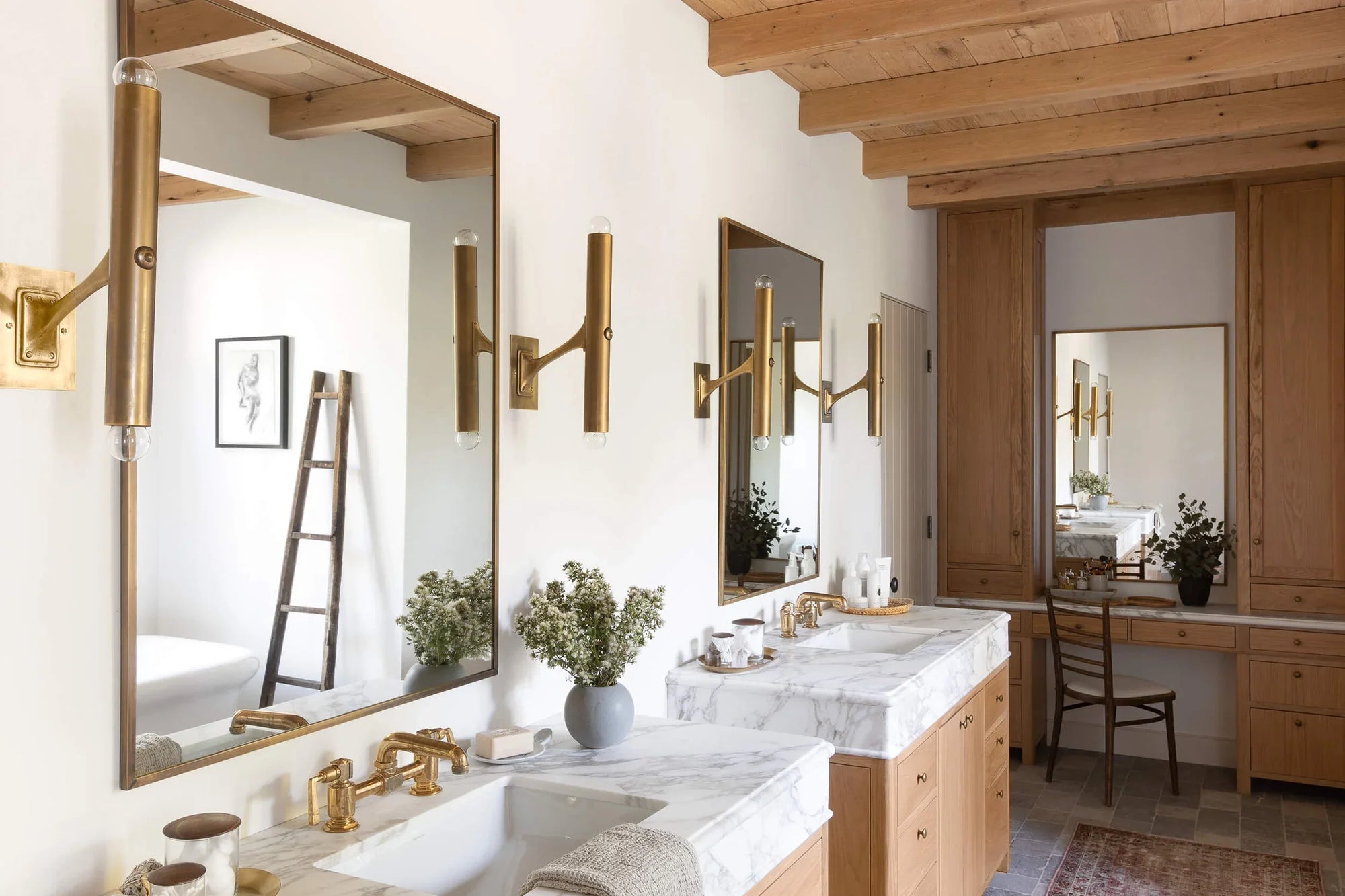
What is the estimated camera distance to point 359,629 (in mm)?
1696

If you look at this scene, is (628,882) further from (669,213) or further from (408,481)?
(669,213)

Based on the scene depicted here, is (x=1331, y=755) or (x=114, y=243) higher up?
(x=114, y=243)

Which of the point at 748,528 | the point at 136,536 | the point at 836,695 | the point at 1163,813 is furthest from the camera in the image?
the point at 1163,813

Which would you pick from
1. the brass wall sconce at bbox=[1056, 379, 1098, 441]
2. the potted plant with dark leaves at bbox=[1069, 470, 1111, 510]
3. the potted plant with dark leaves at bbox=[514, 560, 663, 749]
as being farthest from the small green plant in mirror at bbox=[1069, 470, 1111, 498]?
the potted plant with dark leaves at bbox=[514, 560, 663, 749]

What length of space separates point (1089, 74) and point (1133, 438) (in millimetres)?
2259

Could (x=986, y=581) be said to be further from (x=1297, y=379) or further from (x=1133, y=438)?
(x=1297, y=379)

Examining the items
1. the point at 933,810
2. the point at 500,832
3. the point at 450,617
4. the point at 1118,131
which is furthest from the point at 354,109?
the point at 1118,131

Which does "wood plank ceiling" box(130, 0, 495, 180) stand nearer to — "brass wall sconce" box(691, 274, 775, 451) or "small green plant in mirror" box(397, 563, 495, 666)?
"small green plant in mirror" box(397, 563, 495, 666)

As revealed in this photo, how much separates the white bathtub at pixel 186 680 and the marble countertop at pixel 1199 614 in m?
3.94

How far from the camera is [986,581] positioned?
16.1 feet

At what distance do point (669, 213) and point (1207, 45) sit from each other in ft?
5.73

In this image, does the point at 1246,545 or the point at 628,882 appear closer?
the point at 628,882

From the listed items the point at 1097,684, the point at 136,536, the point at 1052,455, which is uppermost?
the point at 1052,455

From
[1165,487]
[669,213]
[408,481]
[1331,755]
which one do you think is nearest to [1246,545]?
[1165,487]
